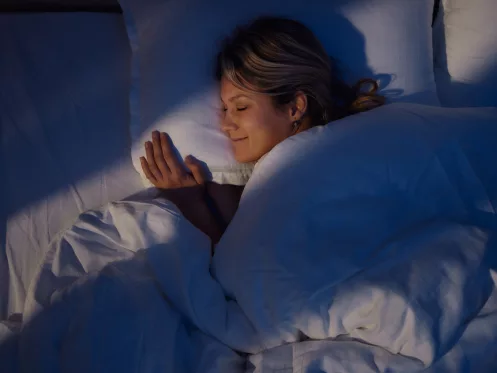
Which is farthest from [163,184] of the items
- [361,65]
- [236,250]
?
[361,65]

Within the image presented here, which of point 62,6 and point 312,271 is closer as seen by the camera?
point 312,271

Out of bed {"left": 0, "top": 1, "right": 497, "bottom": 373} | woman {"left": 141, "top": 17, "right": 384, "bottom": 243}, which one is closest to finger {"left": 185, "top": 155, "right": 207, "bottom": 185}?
woman {"left": 141, "top": 17, "right": 384, "bottom": 243}

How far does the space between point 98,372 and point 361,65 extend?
80 centimetres

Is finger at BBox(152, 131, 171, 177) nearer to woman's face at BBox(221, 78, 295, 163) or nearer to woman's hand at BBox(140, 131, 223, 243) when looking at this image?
woman's hand at BBox(140, 131, 223, 243)

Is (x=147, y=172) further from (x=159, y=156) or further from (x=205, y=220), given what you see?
(x=205, y=220)

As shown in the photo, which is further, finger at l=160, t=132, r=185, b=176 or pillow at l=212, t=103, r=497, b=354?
finger at l=160, t=132, r=185, b=176

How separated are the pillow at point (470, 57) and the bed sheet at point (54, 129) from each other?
745 millimetres

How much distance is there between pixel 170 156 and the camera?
1.06 metres

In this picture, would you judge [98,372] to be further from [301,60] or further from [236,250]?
[301,60]

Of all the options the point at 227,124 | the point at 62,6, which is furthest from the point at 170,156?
the point at 62,6

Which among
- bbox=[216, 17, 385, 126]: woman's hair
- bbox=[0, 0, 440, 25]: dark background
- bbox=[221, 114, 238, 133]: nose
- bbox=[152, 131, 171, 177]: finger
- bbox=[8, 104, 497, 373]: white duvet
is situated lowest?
bbox=[8, 104, 497, 373]: white duvet

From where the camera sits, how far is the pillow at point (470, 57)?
1141 millimetres

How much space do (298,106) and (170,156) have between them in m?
0.28

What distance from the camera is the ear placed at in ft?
3.38
